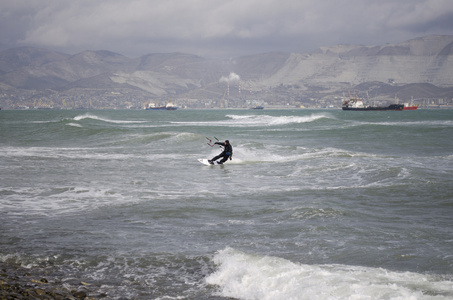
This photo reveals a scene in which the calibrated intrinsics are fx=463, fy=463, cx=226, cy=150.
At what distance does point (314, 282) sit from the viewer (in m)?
7.38

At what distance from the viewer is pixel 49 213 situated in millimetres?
12508

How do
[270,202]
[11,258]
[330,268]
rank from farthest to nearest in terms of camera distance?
[270,202] → [11,258] → [330,268]

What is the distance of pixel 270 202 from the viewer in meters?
13.8

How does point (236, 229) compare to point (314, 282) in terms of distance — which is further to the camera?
point (236, 229)

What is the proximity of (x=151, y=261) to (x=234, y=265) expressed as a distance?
167 cm

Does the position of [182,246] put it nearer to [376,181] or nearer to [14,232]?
[14,232]

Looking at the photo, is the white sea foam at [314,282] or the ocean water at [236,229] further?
the ocean water at [236,229]

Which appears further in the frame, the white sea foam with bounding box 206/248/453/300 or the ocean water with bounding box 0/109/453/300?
the ocean water with bounding box 0/109/453/300

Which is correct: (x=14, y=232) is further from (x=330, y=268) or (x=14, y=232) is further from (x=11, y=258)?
(x=330, y=268)

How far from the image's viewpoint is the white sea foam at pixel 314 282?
698cm

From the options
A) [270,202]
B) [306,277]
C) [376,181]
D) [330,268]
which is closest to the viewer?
[306,277]

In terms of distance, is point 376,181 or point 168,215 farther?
point 376,181

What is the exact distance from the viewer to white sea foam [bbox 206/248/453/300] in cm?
698

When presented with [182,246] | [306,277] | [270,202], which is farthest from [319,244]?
[270,202]
